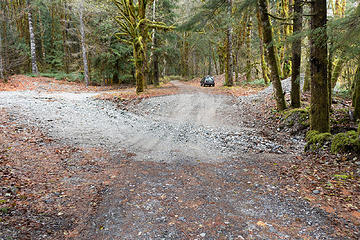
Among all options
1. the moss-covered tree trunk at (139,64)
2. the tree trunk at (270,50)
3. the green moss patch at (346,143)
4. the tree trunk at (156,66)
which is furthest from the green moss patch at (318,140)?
the tree trunk at (156,66)

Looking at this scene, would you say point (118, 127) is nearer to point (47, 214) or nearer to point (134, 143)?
point (134, 143)

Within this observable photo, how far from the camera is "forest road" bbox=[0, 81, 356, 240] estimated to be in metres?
3.21

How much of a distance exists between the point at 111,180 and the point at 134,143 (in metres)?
2.72

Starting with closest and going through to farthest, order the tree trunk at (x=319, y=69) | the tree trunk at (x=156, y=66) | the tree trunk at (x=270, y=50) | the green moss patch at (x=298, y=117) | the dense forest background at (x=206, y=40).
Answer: the tree trunk at (x=319, y=69) < the dense forest background at (x=206, y=40) < the green moss patch at (x=298, y=117) < the tree trunk at (x=270, y=50) < the tree trunk at (x=156, y=66)

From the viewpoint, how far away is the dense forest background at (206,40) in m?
6.49

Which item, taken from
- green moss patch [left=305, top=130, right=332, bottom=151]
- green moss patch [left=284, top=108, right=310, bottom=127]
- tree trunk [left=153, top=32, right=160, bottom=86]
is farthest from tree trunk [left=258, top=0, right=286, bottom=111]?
tree trunk [left=153, top=32, right=160, bottom=86]

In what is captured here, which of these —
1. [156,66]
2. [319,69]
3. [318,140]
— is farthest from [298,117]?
[156,66]

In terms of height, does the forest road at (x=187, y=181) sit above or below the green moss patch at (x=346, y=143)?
below

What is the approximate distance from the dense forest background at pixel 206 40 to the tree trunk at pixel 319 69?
0.03m

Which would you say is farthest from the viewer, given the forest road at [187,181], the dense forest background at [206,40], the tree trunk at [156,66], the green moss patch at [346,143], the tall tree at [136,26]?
the tree trunk at [156,66]

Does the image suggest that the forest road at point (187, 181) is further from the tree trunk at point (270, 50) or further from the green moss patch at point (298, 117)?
the tree trunk at point (270, 50)

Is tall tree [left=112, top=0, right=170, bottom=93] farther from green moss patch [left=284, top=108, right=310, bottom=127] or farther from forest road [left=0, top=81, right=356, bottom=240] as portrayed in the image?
green moss patch [left=284, top=108, right=310, bottom=127]

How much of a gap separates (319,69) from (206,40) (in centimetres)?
2220

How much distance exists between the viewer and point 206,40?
26938mm
